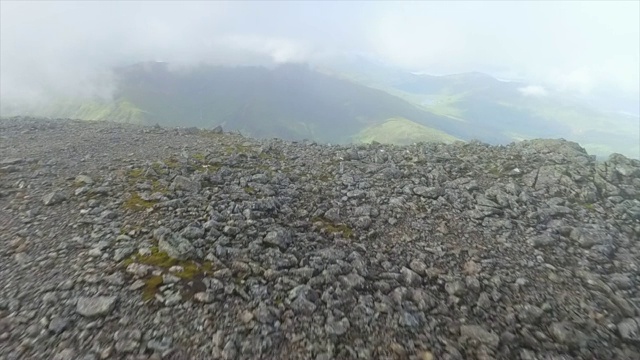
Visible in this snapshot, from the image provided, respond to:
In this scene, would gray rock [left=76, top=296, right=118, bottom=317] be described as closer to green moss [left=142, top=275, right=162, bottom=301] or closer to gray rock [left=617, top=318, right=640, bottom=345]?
green moss [left=142, top=275, right=162, bottom=301]

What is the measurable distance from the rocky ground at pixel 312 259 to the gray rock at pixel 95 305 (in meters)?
0.04

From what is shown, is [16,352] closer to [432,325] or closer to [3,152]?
[432,325]

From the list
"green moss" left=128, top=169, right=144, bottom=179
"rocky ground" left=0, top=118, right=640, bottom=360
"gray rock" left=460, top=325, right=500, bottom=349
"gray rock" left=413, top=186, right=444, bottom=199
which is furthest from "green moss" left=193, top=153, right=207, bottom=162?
"gray rock" left=460, top=325, right=500, bottom=349

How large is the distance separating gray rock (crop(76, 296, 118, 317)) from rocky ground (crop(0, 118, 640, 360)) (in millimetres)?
44

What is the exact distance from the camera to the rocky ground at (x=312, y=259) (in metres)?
8.38

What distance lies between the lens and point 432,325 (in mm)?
9148

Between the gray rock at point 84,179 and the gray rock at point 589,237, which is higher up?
the gray rock at point 589,237

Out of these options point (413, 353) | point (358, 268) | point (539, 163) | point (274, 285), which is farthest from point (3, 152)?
point (539, 163)

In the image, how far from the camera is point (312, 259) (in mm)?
11047

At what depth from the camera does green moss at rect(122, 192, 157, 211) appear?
42.1 feet

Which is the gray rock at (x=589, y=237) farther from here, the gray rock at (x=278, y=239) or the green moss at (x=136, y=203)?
the green moss at (x=136, y=203)

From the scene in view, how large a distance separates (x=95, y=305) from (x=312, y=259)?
562 centimetres

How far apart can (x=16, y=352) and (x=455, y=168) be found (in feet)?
59.0

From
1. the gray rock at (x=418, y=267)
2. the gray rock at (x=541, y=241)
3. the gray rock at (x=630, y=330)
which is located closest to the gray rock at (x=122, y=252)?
the gray rock at (x=418, y=267)
